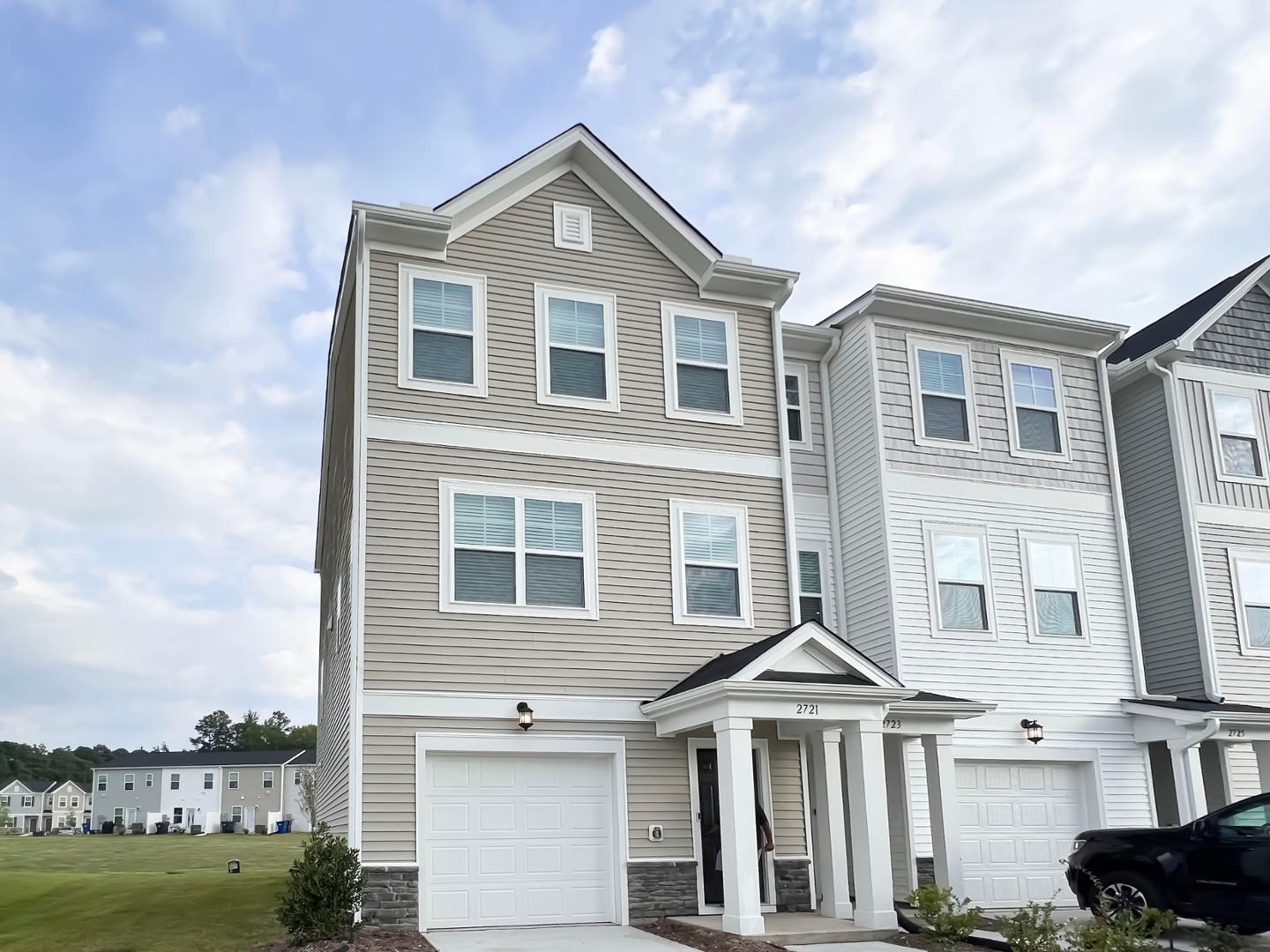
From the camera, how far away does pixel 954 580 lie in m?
18.1

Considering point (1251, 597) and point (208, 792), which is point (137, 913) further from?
point (208, 792)

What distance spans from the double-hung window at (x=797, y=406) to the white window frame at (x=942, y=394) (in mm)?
1741

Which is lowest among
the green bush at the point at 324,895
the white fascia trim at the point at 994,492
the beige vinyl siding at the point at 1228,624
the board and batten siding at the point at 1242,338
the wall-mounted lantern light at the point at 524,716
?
the green bush at the point at 324,895

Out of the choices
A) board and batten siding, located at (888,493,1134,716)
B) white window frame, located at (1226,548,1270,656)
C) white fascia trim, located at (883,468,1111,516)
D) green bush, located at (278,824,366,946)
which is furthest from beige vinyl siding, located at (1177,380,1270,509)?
green bush, located at (278,824,366,946)

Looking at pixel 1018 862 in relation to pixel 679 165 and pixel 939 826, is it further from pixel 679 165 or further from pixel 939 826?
pixel 679 165

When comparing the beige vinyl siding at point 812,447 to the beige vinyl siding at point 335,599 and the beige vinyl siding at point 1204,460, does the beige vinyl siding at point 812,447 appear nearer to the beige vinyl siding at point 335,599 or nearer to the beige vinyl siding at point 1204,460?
the beige vinyl siding at point 1204,460

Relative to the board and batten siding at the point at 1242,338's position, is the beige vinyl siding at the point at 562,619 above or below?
below

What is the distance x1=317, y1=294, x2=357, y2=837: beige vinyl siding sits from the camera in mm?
14953

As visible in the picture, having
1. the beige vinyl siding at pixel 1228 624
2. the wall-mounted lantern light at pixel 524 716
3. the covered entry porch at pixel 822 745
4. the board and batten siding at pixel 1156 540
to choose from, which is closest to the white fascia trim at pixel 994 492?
the board and batten siding at pixel 1156 540

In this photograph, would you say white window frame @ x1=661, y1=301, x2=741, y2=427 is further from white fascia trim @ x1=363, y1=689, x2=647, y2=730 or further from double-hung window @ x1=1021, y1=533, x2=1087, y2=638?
double-hung window @ x1=1021, y1=533, x2=1087, y2=638

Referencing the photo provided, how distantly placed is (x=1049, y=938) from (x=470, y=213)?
1096 centimetres

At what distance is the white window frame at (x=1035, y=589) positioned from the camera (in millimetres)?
18344

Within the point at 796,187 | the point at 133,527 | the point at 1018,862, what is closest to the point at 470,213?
the point at 796,187

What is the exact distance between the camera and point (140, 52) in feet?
59.5
